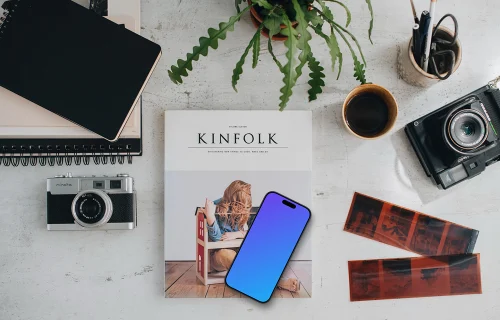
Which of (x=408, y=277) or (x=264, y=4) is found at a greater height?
(x=264, y=4)

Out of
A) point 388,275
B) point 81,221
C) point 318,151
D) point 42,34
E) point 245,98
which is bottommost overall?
point 388,275

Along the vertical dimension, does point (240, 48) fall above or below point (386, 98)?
above

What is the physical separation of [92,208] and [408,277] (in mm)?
601

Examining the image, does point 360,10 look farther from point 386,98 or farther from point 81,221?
point 81,221

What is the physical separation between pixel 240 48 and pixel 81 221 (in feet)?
1.42

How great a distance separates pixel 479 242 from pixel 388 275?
185 millimetres

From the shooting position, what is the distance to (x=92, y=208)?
89 cm

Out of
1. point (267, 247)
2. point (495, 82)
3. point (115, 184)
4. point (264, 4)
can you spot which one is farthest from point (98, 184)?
point (495, 82)

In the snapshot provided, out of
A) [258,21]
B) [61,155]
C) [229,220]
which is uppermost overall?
[258,21]

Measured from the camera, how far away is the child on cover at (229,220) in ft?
3.01

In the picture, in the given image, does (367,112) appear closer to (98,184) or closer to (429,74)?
(429,74)

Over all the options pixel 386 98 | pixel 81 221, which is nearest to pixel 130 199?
pixel 81 221

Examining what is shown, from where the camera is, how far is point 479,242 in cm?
94

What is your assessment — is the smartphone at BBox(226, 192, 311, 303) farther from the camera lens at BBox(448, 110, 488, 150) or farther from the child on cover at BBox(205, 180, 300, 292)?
the camera lens at BBox(448, 110, 488, 150)
